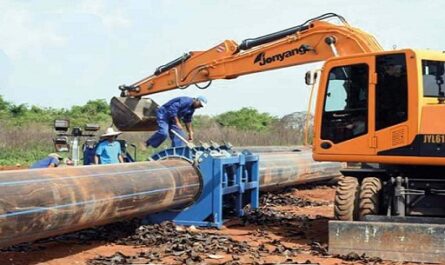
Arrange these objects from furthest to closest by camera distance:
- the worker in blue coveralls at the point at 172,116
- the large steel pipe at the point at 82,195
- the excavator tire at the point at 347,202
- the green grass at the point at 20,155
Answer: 1. the green grass at the point at 20,155
2. the worker in blue coveralls at the point at 172,116
3. the excavator tire at the point at 347,202
4. the large steel pipe at the point at 82,195

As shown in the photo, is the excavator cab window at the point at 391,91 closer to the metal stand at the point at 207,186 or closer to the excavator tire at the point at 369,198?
the excavator tire at the point at 369,198

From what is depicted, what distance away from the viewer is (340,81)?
913cm

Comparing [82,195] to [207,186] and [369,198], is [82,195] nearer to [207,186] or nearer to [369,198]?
[207,186]

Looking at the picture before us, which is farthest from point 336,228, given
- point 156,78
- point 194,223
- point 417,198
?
point 156,78

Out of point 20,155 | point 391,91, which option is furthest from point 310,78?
point 20,155

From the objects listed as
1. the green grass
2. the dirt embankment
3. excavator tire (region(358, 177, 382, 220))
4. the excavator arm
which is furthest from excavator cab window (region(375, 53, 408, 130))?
the green grass

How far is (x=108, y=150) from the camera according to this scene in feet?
37.4

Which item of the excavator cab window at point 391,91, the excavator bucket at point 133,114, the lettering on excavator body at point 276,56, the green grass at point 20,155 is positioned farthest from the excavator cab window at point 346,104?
the green grass at point 20,155

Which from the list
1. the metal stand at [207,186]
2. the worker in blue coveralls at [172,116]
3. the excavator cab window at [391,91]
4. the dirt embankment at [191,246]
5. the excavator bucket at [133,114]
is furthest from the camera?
the excavator bucket at [133,114]

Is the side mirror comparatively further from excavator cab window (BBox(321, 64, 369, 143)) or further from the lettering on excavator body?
the lettering on excavator body

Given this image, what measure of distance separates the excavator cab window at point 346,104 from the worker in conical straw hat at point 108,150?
12.8 feet

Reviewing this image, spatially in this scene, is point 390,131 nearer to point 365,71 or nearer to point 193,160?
point 365,71

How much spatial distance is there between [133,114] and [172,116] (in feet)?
3.80

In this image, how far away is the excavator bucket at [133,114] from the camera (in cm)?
1327
